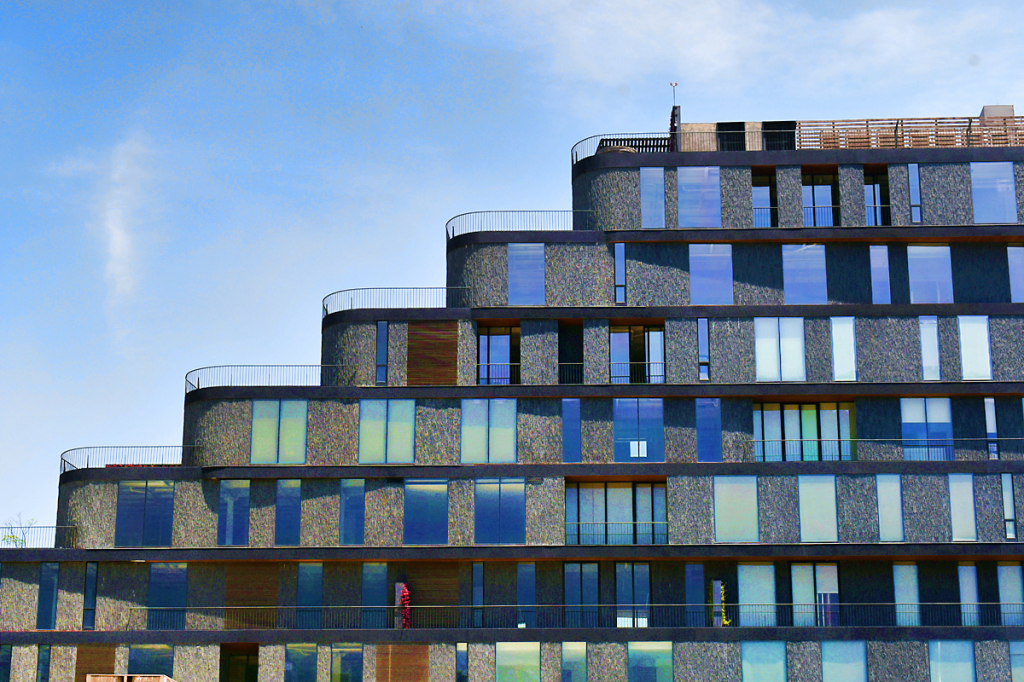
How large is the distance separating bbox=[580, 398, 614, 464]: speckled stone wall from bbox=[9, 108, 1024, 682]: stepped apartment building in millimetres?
157

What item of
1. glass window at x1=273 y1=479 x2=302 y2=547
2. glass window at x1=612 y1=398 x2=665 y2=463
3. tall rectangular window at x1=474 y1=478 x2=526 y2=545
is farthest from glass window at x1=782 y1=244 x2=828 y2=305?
glass window at x1=273 y1=479 x2=302 y2=547

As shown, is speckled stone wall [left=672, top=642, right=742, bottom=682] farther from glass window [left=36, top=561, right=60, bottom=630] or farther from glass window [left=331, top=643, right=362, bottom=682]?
glass window [left=36, top=561, right=60, bottom=630]

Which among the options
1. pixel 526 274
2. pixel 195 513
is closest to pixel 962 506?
pixel 526 274

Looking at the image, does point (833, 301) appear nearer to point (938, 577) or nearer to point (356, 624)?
point (938, 577)

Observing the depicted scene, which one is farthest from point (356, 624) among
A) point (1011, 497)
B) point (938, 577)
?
point (1011, 497)

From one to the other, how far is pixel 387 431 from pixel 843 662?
2145cm

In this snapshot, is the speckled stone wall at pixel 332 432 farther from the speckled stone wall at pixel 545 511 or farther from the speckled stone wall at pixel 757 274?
the speckled stone wall at pixel 757 274

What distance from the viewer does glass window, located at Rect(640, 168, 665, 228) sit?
51.4 meters

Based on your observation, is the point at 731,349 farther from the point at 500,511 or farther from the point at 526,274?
the point at 500,511

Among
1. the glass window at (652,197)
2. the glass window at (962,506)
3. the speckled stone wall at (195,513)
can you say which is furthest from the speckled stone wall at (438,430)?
the glass window at (962,506)

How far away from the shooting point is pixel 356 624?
48.7 m

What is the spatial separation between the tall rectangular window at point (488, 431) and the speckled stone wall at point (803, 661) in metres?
14.0

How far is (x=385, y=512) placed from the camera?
49.2 m

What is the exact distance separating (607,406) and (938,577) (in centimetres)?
1568
